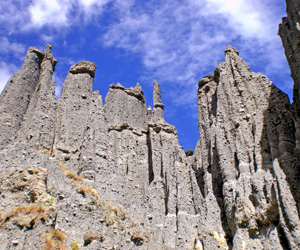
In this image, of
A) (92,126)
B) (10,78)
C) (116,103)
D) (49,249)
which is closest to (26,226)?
(49,249)

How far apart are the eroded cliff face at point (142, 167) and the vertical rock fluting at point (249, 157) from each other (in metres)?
0.06

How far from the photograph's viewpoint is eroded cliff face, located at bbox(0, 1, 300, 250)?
575 inches

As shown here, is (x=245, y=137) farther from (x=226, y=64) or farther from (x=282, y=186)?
(x=226, y=64)

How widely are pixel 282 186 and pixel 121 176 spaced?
9.59m

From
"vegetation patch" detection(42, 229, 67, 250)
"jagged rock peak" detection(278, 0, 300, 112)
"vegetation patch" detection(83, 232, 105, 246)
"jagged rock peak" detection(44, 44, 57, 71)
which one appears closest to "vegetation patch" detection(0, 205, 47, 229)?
"vegetation patch" detection(42, 229, 67, 250)

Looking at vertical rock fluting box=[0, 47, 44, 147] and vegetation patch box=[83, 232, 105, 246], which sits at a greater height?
vertical rock fluting box=[0, 47, 44, 147]

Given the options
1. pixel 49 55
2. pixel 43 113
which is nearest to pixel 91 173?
pixel 43 113

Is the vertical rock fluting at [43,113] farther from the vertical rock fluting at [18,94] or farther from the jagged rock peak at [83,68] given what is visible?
the jagged rock peak at [83,68]

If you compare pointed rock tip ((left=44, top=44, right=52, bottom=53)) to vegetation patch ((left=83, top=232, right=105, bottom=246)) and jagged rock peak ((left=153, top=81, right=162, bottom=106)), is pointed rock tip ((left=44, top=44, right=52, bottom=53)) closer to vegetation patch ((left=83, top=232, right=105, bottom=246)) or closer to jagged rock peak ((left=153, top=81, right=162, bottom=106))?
jagged rock peak ((left=153, top=81, right=162, bottom=106))

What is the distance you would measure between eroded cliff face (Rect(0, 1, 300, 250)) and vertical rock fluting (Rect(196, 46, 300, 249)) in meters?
0.06

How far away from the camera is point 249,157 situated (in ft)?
62.8

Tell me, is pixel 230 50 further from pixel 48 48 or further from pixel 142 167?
pixel 48 48

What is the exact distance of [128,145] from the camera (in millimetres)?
24547

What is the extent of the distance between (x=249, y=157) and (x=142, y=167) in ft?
24.8
